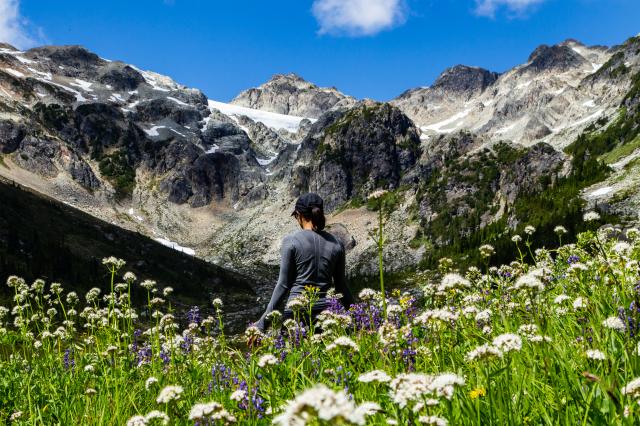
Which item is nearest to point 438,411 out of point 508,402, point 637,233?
point 508,402

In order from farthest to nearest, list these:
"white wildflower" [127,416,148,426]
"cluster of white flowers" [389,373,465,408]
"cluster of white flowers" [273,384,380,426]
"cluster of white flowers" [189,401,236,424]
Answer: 1. "white wildflower" [127,416,148,426]
2. "cluster of white flowers" [189,401,236,424]
3. "cluster of white flowers" [389,373,465,408]
4. "cluster of white flowers" [273,384,380,426]

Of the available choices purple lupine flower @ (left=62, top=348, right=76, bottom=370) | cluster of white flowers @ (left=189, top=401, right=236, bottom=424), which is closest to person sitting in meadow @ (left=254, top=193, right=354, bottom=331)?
purple lupine flower @ (left=62, top=348, right=76, bottom=370)

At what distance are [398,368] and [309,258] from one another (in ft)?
12.6

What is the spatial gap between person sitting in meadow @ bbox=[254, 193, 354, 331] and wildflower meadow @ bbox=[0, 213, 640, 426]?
1.07 m

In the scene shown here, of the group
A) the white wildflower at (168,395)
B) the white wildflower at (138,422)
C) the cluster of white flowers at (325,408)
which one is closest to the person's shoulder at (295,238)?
the white wildflower at (168,395)

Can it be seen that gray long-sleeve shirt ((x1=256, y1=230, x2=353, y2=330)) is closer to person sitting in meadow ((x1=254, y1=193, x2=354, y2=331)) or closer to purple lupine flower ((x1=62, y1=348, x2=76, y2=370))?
person sitting in meadow ((x1=254, y1=193, x2=354, y2=331))

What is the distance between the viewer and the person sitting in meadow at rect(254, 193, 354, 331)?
8151mm

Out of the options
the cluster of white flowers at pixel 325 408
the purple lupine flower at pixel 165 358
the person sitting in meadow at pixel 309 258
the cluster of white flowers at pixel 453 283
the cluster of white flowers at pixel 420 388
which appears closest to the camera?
the cluster of white flowers at pixel 325 408

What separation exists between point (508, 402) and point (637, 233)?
718 cm

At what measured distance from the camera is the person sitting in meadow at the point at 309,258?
815 cm

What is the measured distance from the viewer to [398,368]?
4.59 metres

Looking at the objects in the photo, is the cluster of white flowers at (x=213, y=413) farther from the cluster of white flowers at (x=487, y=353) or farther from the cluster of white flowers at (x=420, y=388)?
the cluster of white flowers at (x=487, y=353)

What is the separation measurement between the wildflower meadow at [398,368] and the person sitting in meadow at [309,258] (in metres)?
1.07

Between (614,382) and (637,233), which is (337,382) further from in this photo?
(637,233)
